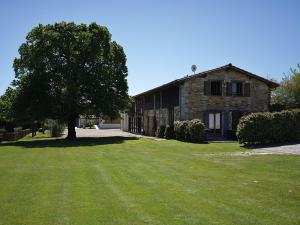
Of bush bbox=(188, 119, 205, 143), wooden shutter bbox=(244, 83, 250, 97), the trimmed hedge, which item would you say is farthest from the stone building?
the trimmed hedge

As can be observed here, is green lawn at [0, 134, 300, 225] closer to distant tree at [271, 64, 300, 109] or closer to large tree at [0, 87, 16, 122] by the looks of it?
large tree at [0, 87, 16, 122]

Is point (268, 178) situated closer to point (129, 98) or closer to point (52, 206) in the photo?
point (52, 206)

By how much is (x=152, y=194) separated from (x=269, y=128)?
52.7ft

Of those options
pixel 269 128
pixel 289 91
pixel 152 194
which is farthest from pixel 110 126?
pixel 152 194

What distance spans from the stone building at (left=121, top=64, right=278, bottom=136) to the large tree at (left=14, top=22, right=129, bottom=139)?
6.07 m

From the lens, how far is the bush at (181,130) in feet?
96.4

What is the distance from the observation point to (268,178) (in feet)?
36.0

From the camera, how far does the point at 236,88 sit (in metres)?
34.9

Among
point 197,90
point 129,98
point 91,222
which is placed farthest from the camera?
point 129,98

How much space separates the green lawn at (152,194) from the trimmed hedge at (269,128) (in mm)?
8634

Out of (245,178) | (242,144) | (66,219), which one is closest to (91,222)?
(66,219)

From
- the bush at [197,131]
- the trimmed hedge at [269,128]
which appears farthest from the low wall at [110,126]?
the trimmed hedge at [269,128]

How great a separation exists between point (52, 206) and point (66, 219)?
112cm

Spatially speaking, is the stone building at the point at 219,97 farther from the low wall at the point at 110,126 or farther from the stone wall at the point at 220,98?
the low wall at the point at 110,126
